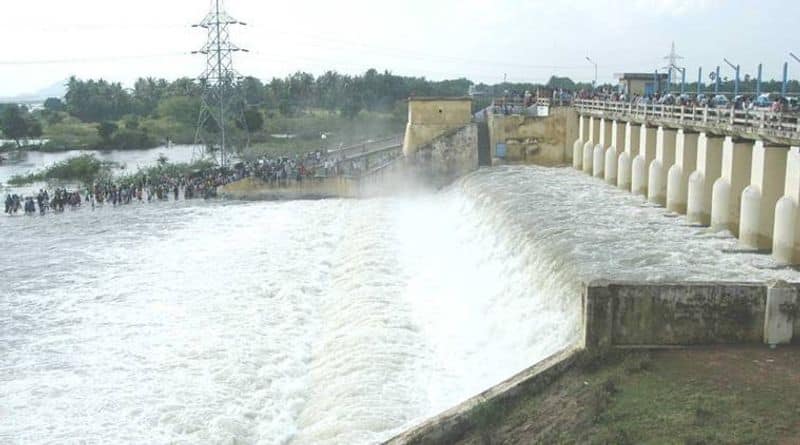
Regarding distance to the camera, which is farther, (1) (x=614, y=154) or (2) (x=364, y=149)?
(2) (x=364, y=149)

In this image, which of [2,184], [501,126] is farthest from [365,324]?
[2,184]

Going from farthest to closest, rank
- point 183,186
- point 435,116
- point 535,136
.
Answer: point 183,186 → point 435,116 → point 535,136

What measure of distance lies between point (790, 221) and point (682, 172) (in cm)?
681

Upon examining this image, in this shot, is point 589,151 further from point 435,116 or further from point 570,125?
point 435,116

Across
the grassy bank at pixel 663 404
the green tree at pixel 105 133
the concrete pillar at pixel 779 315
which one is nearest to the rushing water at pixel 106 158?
the green tree at pixel 105 133

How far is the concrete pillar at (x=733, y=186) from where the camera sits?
64.2ft

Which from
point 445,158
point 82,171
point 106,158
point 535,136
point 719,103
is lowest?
point 106,158

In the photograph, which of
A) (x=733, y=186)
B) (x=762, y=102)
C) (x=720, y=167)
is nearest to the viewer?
(x=733, y=186)

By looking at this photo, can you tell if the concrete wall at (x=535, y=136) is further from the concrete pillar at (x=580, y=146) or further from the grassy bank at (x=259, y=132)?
the grassy bank at (x=259, y=132)

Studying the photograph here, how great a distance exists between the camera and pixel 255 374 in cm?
1466

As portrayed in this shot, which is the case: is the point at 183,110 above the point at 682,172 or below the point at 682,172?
above

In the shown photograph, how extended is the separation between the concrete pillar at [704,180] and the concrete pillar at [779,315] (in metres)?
10.0

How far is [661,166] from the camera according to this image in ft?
80.9

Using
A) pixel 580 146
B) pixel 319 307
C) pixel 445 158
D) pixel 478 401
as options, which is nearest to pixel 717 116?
pixel 319 307
